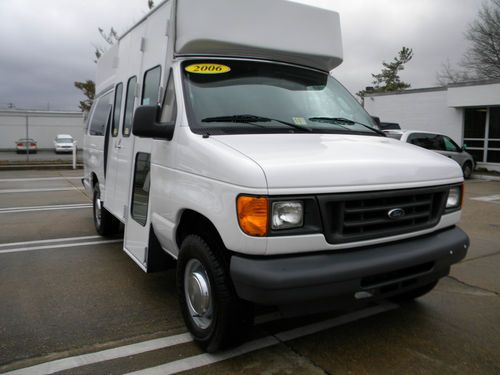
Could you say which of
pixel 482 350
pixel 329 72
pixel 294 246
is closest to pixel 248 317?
pixel 294 246

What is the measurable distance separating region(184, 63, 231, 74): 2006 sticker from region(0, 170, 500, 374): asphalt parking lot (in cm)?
204

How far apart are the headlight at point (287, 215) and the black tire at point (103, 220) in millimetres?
4541

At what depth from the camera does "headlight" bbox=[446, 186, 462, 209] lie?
3561mm

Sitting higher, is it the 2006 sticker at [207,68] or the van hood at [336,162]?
the 2006 sticker at [207,68]

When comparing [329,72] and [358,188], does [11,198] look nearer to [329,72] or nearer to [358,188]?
[329,72]

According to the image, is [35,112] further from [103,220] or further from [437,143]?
[103,220]

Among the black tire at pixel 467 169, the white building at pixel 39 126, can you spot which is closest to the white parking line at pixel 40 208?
the black tire at pixel 467 169

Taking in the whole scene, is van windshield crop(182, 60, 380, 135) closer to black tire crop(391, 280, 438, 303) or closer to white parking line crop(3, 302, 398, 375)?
black tire crop(391, 280, 438, 303)

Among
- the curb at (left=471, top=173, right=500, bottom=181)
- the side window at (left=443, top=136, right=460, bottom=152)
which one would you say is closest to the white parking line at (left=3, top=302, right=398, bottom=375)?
the side window at (left=443, top=136, right=460, bottom=152)

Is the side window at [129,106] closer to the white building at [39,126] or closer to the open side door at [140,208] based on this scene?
the open side door at [140,208]

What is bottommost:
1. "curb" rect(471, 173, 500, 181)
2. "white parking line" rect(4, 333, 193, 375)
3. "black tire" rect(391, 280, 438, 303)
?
"white parking line" rect(4, 333, 193, 375)

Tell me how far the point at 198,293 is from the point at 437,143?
44.0 feet

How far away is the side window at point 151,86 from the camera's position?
417 cm

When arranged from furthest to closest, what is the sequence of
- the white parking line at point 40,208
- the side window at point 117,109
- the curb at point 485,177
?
the curb at point 485,177, the white parking line at point 40,208, the side window at point 117,109
